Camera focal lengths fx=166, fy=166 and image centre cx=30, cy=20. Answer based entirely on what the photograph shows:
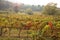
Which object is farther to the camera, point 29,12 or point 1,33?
point 29,12

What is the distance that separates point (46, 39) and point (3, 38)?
72.9 inches

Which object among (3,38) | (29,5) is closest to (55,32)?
A: (3,38)

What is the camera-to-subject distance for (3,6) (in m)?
21.3

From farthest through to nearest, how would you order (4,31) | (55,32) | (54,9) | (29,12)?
(29,12) < (54,9) < (4,31) < (55,32)

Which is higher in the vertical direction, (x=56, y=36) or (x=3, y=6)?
(x=56, y=36)

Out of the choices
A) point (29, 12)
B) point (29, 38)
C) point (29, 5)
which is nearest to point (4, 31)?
point (29, 38)

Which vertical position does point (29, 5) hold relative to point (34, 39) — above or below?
below

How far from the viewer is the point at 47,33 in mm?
7172

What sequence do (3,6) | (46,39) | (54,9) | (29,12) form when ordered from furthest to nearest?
1. (3,6)
2. (29,12)
3. (54,9)
4. (46,39)

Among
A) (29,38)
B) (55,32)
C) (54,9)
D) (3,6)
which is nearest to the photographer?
(29,38)

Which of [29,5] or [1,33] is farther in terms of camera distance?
[29,5]

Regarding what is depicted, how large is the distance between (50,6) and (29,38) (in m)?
10.6

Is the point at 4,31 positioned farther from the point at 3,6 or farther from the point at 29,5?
the point at 29,5

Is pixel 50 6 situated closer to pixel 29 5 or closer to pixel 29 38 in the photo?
pixel 29 5
